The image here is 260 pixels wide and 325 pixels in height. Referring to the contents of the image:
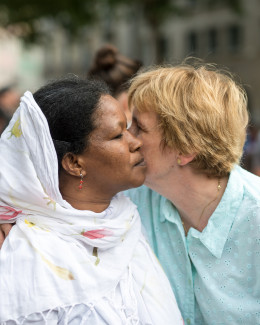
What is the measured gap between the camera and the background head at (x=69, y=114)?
217 cm

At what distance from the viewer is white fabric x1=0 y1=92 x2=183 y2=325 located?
197 cm

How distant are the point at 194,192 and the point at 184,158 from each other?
19 centimetres

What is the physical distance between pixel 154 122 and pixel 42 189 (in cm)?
73

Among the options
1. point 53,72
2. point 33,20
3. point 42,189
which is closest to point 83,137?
point 42,189

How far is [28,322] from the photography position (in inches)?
77.4

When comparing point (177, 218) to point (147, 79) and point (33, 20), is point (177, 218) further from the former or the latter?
point (33, 20)

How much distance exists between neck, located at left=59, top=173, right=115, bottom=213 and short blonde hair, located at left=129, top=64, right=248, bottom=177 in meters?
0.47

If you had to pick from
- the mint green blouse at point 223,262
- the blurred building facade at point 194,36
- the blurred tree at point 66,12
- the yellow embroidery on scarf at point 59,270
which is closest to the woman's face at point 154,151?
the mint green blouse at point 223,262

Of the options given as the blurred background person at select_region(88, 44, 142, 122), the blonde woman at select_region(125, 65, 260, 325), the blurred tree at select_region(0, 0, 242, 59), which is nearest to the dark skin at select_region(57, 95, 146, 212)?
the blonde woman at select_region(125, 65, 260, 325)

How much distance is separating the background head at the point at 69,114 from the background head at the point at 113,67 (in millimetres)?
1782

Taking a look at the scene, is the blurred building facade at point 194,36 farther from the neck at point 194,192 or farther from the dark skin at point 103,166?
the dark skin at point 103,166

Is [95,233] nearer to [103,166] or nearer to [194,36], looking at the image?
[103,166]

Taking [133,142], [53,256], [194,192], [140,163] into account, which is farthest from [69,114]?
[194,192]

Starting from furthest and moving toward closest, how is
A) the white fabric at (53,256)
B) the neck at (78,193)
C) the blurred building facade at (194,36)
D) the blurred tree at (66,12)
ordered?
1. the blurred building facade at (194,36)
2. the blurred tree at (66,12)
3. the neck at (78,193)
4. the white fabric at (53,256)
